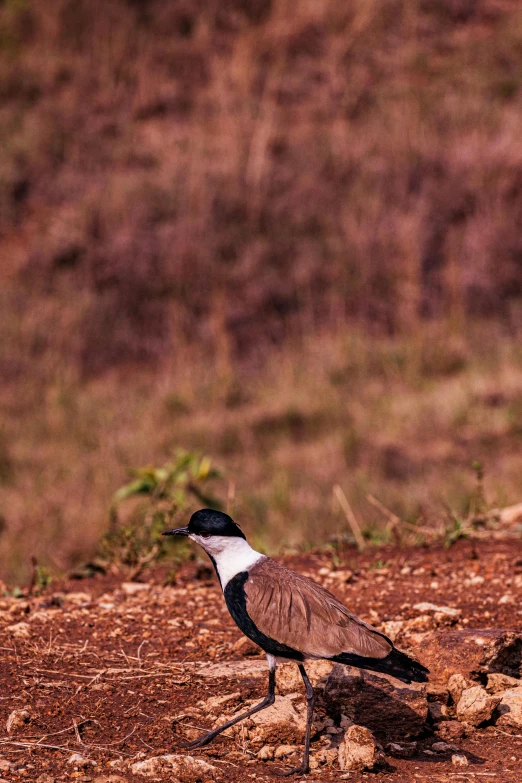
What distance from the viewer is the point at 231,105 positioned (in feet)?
53.1

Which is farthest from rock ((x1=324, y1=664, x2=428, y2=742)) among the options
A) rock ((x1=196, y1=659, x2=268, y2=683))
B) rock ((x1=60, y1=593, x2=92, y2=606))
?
rock ((x1=60, y1=593, x2=92, y2=606))

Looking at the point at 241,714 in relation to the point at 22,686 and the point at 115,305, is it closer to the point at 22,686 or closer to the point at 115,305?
the point at 22,686

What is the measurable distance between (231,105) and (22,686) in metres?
13.9

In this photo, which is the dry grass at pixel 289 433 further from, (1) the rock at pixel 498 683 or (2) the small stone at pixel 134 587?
(1) the rock at pixel 498 683

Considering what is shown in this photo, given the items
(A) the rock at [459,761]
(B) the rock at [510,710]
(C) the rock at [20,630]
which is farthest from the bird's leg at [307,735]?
(C) the rock at [20,630]

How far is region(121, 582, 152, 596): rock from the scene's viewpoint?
15.4ft

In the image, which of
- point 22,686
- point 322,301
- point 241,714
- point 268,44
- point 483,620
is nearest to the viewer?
point 241,714

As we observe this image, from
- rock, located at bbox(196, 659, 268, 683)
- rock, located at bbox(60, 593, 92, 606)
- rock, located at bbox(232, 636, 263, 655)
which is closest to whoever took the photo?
rock, located at bbox(196, 659, 268, 683)

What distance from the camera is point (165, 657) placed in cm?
381

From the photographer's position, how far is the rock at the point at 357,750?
9.80 feet

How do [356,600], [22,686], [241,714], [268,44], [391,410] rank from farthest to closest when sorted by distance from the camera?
[268,44]
[391,410]
[356,600]
[22,686]
[241,714]

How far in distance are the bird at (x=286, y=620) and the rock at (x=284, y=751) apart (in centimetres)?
11

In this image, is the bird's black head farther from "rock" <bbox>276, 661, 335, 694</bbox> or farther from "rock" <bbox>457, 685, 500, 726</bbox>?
"rock" <bbox>457, 685, 500, 726</bbox>

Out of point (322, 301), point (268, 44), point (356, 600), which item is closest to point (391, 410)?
point (322, 301)
